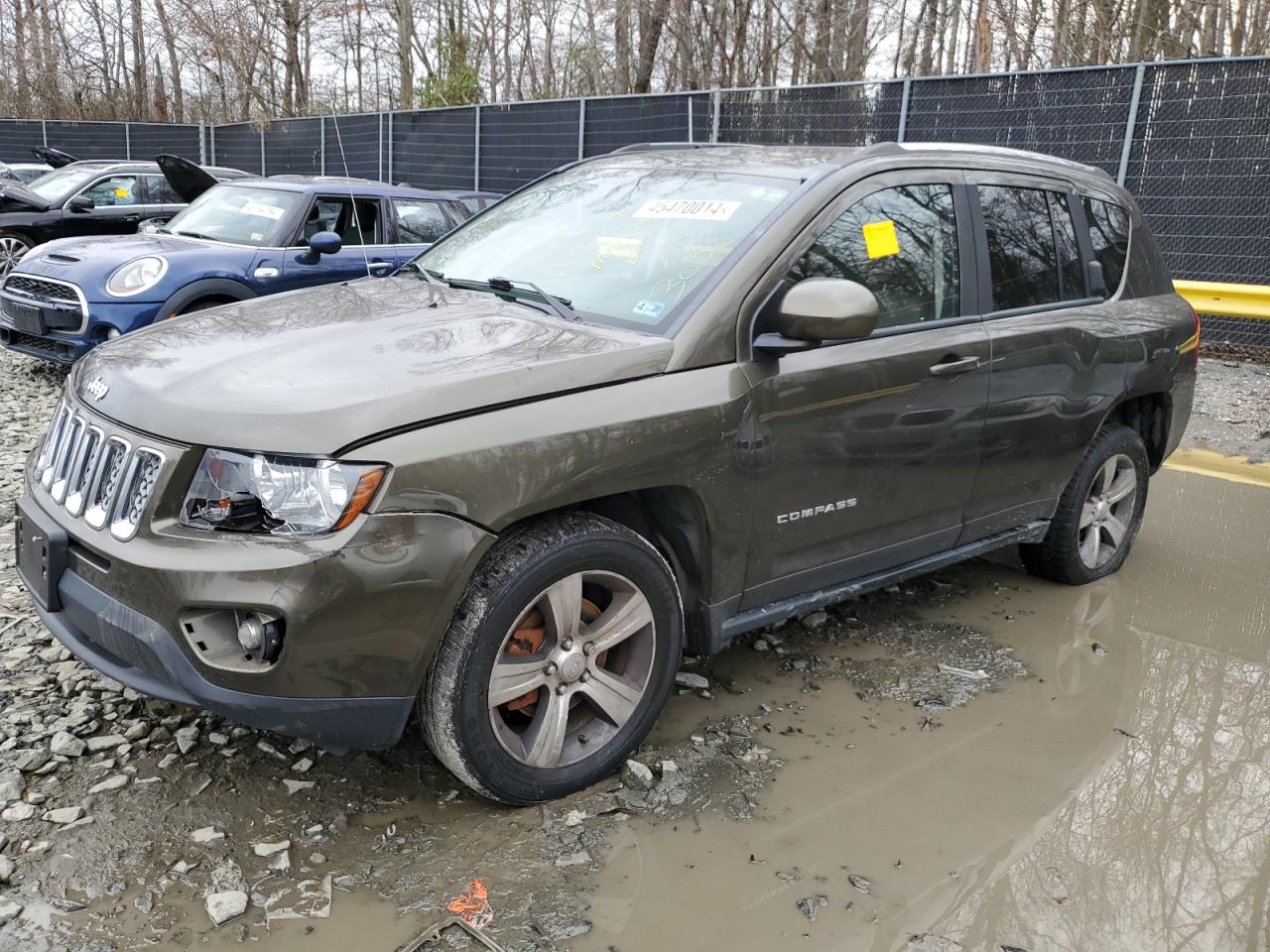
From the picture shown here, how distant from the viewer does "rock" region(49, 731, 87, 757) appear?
303 centimetres

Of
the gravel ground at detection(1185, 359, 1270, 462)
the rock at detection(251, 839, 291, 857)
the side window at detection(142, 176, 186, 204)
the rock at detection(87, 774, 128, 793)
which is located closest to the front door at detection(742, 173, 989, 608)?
the rock at detection(251, 839, 291, 857)

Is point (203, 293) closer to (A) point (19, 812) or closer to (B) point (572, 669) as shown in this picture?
(A) point (19, 812)

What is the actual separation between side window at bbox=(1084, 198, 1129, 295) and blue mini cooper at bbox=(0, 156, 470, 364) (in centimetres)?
374

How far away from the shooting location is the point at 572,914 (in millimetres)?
2529

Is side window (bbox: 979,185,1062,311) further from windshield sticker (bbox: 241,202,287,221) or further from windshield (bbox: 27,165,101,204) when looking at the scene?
windshield (bbox: 27,165,101,204)

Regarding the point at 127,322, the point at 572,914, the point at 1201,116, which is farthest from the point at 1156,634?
the point at 1201,116

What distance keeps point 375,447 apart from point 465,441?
22 centimetres

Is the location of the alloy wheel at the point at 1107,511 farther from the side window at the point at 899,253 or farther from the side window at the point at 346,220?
the side window at the point at 346,220

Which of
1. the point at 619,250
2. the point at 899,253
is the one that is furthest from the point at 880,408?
the point at 619,250

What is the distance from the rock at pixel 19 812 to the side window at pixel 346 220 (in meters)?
5.97

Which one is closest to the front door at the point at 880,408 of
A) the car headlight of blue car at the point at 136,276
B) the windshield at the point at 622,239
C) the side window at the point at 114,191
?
the windshield at the point at 622,239

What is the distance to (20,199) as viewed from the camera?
11.5 m

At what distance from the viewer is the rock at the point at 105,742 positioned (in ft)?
10.1

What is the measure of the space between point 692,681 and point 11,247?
11132 millimetres
